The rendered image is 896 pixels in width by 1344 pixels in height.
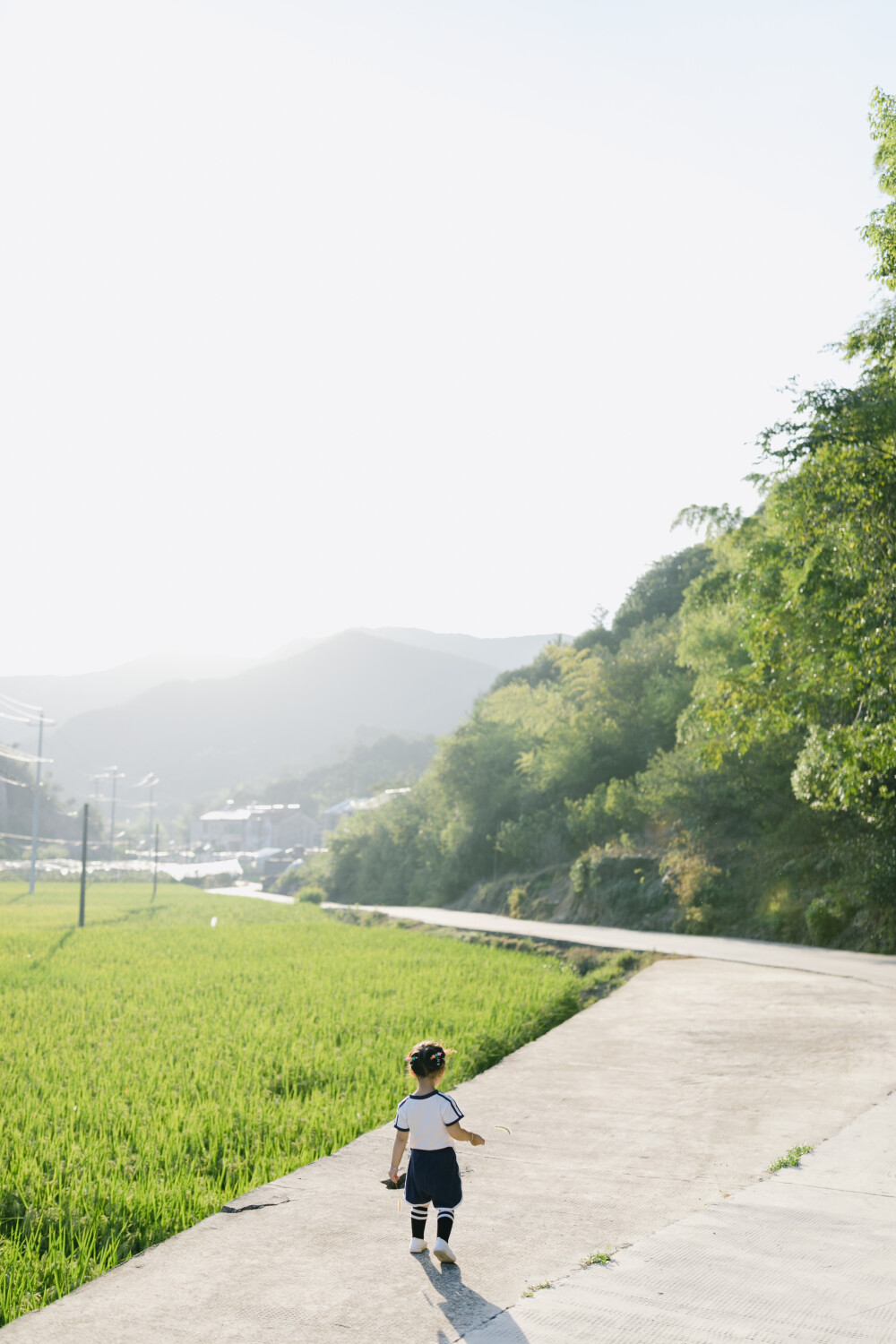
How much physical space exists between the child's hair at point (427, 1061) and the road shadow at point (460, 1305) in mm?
684

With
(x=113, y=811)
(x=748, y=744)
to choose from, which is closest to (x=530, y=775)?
(x=748, y=744)

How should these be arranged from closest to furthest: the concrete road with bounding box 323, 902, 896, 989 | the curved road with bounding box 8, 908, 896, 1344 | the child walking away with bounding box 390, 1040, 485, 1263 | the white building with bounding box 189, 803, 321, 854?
the curved road with bounding box 8, 908, 896, 1344
the child walking away with bounding box 390, 1040, 485, 1263
the concrete road with bounding box 323, 902, 896, 989
the white building with bounding box 189, 803, 321, 854

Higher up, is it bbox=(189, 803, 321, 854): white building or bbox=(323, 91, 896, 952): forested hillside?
bbox=(323, 91, 896, 952): forested hillside

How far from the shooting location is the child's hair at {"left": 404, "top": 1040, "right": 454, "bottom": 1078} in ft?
13.5

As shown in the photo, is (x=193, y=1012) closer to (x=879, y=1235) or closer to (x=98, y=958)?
(x=98, y=958)

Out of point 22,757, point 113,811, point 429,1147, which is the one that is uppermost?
point 22,757

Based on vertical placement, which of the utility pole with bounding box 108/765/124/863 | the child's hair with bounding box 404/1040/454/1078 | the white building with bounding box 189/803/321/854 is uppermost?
the child's hair with bounding box 404/1040/454/1078

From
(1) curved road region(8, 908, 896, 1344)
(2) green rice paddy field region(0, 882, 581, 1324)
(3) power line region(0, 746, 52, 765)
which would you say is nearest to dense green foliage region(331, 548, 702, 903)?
(2) green rice paddy field region(0, 882, 581, 1324)

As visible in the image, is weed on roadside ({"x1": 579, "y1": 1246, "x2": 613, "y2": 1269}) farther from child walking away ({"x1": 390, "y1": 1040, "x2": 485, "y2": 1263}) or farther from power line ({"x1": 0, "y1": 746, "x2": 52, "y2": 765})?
power line ({"x1": 0, "y1": 746, "x2": 52, "y2": 765})

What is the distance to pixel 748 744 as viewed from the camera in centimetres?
1533

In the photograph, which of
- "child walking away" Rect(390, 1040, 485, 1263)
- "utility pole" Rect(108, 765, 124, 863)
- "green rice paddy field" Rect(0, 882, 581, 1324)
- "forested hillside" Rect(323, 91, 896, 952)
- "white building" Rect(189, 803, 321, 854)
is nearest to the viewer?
"child walking away" Rect(390, 1040, 485, 1263)

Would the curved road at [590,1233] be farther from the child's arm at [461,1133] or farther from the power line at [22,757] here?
the power line at [22,757]

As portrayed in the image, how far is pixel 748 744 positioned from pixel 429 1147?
12230 millimetres

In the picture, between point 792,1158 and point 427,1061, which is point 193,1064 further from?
point 792,1158
